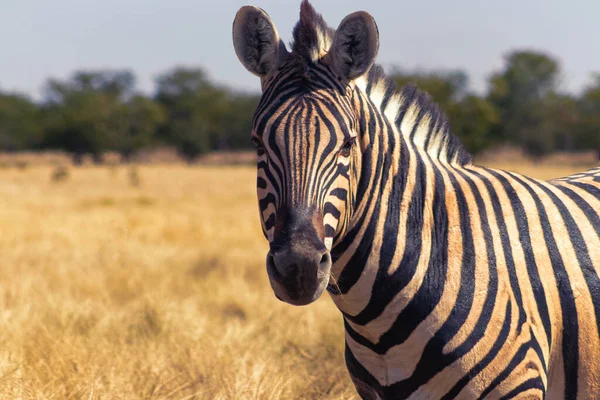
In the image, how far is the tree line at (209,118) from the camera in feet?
167

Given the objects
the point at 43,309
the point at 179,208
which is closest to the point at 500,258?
the point at 43,309

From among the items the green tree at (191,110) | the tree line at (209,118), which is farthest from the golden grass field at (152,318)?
the green tree at (191,110)

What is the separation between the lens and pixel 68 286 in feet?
24.2

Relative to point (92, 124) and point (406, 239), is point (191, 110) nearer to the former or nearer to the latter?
point (92, 124)

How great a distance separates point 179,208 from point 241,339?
10348 mm

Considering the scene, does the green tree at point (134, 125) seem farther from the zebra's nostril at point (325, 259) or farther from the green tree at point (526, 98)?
the zebra's nostril at point (325, 259)

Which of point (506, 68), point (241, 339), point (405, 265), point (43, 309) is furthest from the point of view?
point (506, 68)

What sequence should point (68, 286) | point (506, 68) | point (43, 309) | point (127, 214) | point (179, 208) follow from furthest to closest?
point (506, 68) → point (179, 208) → point (127, 214) → point (68, 286) → point (43, 309)

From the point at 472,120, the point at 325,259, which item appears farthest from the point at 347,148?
the point at 472,120

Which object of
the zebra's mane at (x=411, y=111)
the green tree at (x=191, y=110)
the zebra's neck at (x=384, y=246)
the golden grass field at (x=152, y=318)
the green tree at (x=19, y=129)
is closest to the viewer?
the zebra's neck at (x=384, y=246)

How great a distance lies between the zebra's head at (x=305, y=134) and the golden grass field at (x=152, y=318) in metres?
1.65

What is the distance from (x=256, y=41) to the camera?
252 centimetres

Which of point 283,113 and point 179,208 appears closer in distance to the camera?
point 283,113

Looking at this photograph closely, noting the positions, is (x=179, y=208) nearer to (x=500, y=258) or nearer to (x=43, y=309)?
(x=43, y=309)
